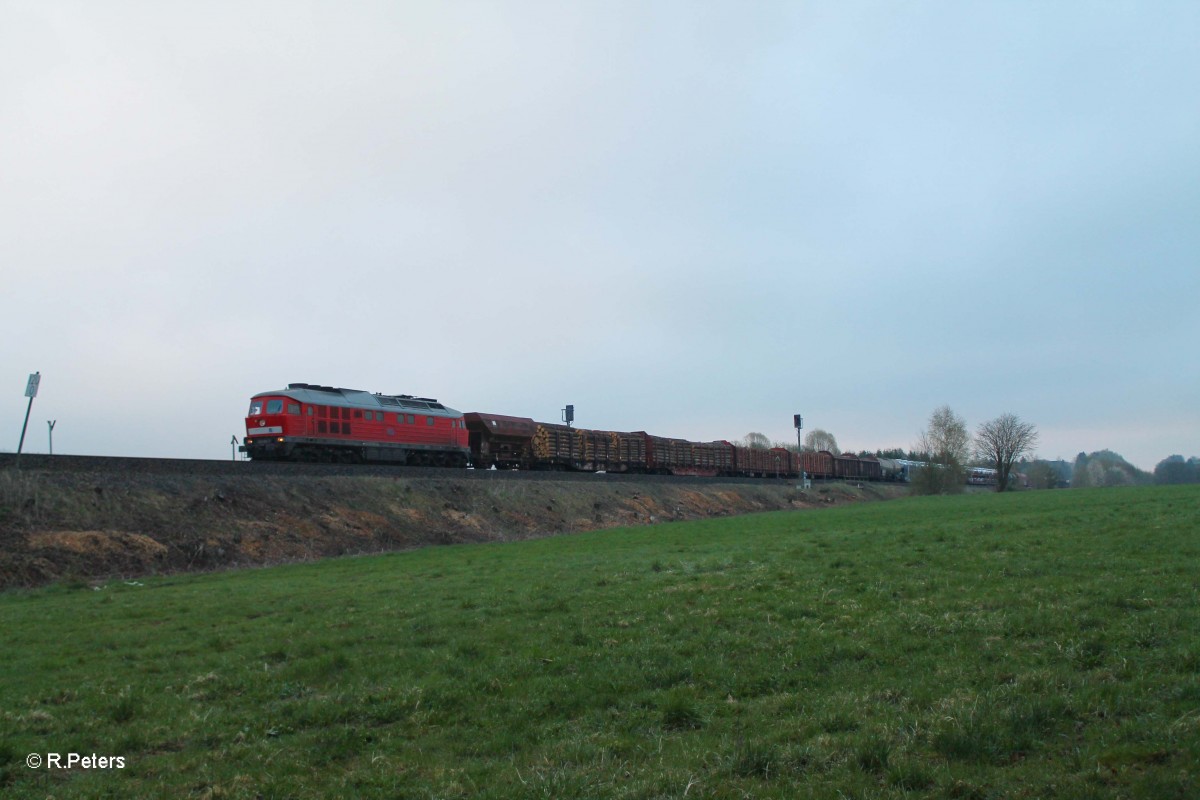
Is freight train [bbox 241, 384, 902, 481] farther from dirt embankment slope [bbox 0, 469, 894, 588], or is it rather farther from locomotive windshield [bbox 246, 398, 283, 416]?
dirt embankment slope [bbox 0, 469, 894, 588]

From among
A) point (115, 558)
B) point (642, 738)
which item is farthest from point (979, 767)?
point (115, 558)

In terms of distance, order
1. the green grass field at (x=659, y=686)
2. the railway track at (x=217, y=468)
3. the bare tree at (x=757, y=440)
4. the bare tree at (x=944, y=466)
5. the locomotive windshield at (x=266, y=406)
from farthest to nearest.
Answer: the bare tree at (x=757, y=440), the bare tree at (x=944, y=466), the locomotive windshield at (x=266, y=406), the railway track at (x=217, y=468), the green grass field at (x=659, y=686)

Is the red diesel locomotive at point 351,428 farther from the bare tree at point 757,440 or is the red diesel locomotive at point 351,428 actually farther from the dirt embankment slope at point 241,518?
the bare tree at point 757,440

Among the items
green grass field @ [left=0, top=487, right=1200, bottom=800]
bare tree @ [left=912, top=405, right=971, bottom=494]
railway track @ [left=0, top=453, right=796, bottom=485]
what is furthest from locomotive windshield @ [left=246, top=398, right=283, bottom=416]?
bare tree @ [left=912, top=405, right=971, bottom=494]

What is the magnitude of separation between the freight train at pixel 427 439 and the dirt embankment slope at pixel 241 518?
3.86 meters

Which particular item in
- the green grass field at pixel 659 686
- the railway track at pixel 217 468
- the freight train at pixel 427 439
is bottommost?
the green grass field at pixel 659 686

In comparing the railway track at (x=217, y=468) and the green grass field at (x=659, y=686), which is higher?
the railway track at (x=217, y=468)

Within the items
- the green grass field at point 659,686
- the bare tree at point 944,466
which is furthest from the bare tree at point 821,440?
the green grass field at point 659,686

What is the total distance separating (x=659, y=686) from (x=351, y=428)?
3461cm

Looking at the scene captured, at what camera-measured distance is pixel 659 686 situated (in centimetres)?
886

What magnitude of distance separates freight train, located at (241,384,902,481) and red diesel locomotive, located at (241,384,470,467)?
5 cm

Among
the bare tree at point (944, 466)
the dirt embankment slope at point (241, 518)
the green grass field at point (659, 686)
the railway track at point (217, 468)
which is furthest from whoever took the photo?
the bare tree at point (944, 466)

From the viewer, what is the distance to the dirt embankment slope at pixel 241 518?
23156 mm

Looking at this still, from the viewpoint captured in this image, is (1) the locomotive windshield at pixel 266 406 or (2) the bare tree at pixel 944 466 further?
(2) the bare tree at pixel 944 466
